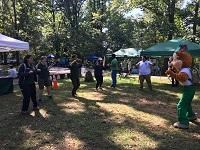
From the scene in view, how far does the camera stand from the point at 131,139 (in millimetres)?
8531

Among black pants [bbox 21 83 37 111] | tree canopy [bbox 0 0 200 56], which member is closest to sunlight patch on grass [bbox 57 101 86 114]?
black pants [bbox 21 83 37 111]

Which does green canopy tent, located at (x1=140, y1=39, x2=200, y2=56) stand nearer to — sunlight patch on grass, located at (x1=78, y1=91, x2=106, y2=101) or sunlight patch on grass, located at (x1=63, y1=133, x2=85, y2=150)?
sunlight patch on grass, located at (x1=78, y1=91, x2=106, y2=101)

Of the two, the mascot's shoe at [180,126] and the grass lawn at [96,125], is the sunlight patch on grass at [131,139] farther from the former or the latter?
the mascot's shoe at [180,126]

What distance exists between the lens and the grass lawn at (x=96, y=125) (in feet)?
27.0

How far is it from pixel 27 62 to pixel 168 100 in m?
5.95

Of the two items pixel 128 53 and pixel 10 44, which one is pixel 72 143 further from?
pixel 128 53

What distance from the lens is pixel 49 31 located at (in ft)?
184

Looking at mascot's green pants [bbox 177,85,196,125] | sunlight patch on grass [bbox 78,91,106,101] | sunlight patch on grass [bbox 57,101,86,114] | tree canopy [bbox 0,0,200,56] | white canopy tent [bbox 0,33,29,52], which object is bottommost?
sunlight patch on grass [bbox 57,101,86,114]

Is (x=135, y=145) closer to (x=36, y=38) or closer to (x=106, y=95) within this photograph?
(x=106, y=95)

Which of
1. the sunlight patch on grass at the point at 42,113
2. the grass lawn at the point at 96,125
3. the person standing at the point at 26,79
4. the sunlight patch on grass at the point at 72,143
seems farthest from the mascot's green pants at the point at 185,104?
the person standing at the point at 26,79

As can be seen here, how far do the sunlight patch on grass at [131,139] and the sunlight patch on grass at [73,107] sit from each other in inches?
120

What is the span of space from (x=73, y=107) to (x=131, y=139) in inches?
191

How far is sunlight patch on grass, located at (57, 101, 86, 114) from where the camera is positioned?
12328mm

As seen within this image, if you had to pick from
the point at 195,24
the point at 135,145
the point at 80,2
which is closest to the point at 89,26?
the point at 80,2
